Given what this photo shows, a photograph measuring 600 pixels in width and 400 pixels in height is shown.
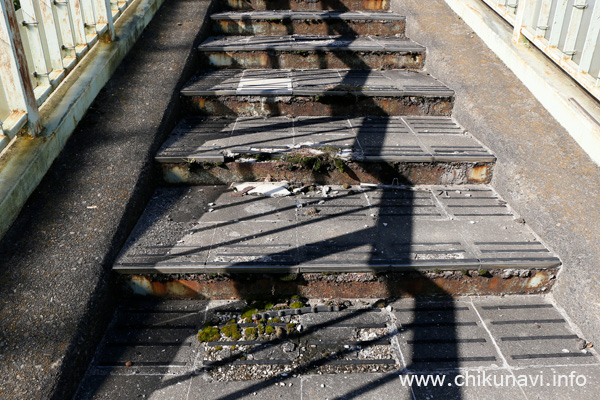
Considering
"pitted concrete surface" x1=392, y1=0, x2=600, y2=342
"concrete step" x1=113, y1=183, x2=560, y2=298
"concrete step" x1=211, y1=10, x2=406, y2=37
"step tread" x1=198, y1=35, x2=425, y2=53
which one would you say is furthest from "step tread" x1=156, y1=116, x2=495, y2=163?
"concrete step" x1=211, y1=10, x2=406, y2=37

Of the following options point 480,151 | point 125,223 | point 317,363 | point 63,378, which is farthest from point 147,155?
point 480,151

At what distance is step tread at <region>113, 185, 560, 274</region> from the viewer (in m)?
2.11

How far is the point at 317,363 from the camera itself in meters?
1.86

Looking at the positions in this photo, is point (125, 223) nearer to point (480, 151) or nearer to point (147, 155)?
point (147, 155)

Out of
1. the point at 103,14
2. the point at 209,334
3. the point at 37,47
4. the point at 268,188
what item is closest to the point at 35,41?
the point at 37,47

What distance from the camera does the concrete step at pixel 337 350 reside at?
5.73ft

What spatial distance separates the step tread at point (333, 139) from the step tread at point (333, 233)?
0.21m

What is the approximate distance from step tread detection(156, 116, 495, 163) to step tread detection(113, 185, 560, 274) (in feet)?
0.69

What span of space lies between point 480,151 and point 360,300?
131 cm

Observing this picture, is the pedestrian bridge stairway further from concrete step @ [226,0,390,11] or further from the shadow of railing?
concrete step @ [226,0,390,11]

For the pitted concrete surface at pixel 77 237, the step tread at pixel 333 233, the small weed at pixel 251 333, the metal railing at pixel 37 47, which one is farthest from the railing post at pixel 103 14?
the small weed at pixel 251 333

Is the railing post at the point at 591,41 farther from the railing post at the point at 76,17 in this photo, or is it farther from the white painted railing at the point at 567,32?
the railing post at the point at 76,17

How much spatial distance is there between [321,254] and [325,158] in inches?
30.3

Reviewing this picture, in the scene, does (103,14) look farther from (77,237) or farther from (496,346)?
(496,346)
